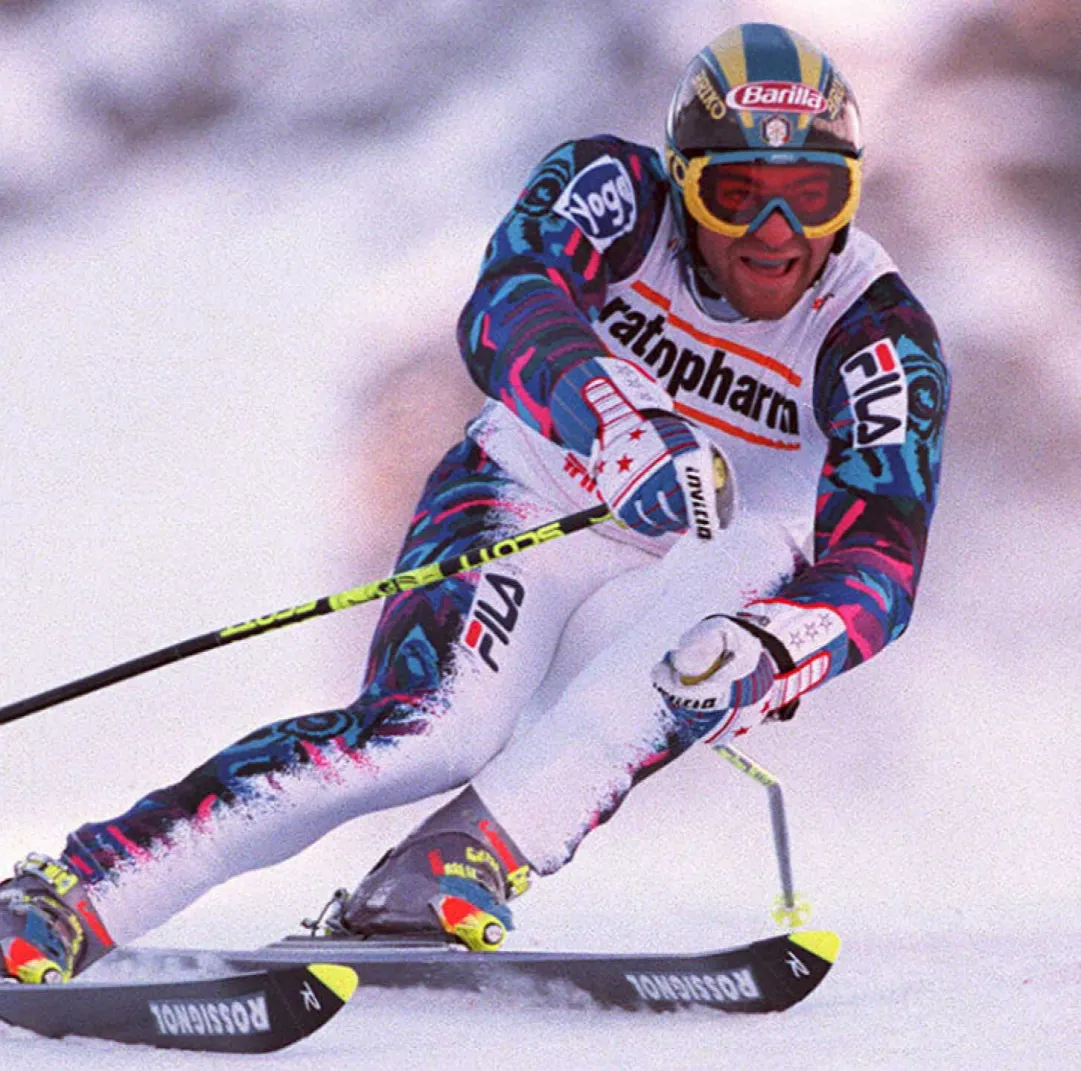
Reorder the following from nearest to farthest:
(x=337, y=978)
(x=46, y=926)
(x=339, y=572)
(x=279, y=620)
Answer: (x=337, y=978) → (x=46, y=926) → (x=279, y=620) → (x=339, y=572)

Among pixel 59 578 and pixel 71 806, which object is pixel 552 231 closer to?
pixel 71 806

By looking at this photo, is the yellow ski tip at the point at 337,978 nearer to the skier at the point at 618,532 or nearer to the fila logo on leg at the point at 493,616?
the skier at the point at 618,532

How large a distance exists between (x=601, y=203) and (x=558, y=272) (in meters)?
0.18

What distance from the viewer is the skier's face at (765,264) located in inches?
142

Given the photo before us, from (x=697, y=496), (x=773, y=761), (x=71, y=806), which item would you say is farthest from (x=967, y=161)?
(x=697, y=496)

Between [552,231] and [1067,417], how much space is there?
3410 mm

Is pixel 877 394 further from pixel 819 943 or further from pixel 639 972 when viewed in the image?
pixel 639 972

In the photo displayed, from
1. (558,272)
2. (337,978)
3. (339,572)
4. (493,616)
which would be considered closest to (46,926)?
(337,978)

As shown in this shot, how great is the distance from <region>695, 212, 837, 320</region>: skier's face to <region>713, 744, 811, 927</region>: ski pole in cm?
83

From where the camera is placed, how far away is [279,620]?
3.32 m

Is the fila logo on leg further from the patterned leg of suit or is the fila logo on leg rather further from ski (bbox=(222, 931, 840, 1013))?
ski (bbox=(222, 931, 840, 1013))

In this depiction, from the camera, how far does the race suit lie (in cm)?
333

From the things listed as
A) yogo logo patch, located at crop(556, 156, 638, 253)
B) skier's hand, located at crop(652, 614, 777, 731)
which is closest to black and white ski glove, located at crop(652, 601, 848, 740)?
skier's hand, located at crop(652, 614, 777, 731)

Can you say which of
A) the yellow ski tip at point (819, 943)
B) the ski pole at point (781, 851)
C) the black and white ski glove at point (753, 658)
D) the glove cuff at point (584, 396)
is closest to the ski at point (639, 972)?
the yellow ski tip at point (819, 943)
